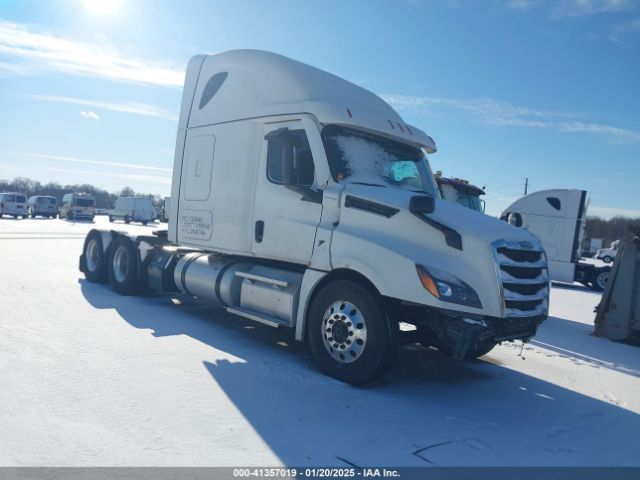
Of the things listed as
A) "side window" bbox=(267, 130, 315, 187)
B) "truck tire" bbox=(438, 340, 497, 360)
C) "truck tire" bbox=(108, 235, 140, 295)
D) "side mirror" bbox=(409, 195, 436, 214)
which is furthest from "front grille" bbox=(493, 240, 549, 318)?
"truck tire" bbox=(108, 235, 140, 295)

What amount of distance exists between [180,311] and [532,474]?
6153 millimetres

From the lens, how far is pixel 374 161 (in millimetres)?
6035

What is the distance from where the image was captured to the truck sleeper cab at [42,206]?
42.2 meters

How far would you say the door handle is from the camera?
637 cm

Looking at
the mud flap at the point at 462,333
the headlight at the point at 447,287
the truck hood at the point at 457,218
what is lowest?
the mud flap at the point at 462,333

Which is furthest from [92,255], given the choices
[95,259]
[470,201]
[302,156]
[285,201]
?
[470,201]

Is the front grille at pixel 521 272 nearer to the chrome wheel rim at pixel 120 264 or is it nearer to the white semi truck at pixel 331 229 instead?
the white semi truck at pixel 331 229

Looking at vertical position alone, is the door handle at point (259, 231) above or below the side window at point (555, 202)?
below

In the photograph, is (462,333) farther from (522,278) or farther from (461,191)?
(461,191)

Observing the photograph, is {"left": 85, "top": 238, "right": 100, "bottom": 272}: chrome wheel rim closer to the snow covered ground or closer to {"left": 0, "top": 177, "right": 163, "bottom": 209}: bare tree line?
the snow covered ground

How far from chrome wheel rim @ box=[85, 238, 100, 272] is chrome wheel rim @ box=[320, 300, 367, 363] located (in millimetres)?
7115

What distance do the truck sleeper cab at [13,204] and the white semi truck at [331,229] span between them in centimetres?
3715

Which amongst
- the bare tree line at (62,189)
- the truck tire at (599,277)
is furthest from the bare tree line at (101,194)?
the truck tire at (599,277)

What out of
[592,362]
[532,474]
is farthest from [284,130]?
[592,362]
